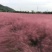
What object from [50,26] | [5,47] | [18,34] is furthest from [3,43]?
[50,26]

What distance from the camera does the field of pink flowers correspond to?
13232 mm

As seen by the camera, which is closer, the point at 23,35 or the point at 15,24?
the point at 23,35

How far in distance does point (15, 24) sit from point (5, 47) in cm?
308

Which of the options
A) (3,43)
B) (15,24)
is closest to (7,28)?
(15,24)

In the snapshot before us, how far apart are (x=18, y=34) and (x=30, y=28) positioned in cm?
117

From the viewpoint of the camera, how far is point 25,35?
47.5ft

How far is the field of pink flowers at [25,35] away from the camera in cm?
1323

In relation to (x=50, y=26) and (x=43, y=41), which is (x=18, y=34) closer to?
(x=43, y=41)

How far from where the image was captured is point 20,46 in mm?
13211

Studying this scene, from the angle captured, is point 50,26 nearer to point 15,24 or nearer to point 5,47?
point 15,24

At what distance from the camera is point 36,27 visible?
1553 centimetres

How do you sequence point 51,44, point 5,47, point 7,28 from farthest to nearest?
point 7,28 < point 51,44 < point 5,47

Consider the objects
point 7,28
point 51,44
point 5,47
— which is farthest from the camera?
point 7,28

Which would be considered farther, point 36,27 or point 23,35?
point 36,27
